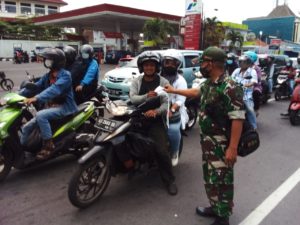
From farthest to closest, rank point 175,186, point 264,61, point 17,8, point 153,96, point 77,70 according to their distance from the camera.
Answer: point 17,8 → point 264,61 → point 77,70 → point 175,186 → point 153,96

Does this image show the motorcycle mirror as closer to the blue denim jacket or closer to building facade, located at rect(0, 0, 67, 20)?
the blue denim jacket

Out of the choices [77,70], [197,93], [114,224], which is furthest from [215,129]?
[77,70]

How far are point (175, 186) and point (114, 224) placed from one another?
3.27 ft

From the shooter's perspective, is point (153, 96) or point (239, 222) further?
point (153, 96)

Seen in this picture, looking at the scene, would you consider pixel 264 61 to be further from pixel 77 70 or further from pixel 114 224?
pixel 114 224

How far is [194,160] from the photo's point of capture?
190 inches

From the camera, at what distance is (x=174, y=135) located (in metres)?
3.89

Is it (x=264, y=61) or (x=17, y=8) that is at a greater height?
(x=17, y=8)

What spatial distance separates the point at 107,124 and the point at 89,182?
25.5 inches

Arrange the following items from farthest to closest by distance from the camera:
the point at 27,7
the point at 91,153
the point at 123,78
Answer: the point at 27,7
the point at 123,78
the point at 91,153

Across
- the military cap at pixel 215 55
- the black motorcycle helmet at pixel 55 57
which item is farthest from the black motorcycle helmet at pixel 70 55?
the military cap at pixel 215 55

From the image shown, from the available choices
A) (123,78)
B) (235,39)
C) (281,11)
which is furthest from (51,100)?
(281,11)

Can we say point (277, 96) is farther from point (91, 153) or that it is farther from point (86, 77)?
point (91, 153)

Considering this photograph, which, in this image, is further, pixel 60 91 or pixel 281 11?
pixel 281 11
